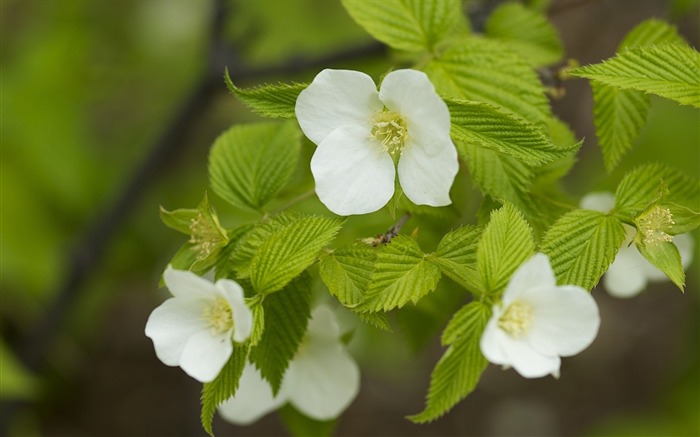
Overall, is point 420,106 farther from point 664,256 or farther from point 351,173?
point 664,256

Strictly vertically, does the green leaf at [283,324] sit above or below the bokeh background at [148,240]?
above

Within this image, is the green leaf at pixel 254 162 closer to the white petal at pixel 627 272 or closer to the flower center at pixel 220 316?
the flower center at pixel 220 316

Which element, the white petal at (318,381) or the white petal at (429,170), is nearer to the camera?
the white petal at (429,170)

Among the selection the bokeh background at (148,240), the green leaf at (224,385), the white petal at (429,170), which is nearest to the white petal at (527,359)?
the white petal at (429,170)

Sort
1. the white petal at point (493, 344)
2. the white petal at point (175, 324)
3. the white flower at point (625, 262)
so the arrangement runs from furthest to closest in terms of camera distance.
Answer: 1. the white flower at point (625, 262)
2. the white petal at point (175, 324)
3. the white petal at point (493, 344)

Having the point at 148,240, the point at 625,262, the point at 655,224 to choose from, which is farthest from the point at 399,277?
the point at 148,240

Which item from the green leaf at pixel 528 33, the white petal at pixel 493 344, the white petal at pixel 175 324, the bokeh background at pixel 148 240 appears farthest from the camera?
the bokeh background at pixel 148 240

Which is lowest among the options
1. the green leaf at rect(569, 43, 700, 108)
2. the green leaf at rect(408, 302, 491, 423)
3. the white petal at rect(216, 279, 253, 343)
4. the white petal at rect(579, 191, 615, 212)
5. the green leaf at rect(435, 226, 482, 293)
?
the white petal at rect(579, 191, 615, 212)

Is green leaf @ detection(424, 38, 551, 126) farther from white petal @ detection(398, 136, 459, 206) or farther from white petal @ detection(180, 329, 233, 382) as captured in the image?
white petal @ detection(180, 329, 233, 382)

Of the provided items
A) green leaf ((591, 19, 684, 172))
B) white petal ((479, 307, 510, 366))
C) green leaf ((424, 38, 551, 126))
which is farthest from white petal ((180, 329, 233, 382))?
green leaf ((591, 19, 684, 172))
